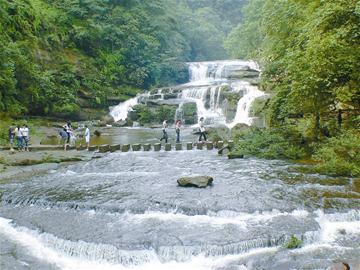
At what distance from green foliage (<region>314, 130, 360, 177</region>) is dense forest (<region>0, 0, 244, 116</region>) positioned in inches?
712

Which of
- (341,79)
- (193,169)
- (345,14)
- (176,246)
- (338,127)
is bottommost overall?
(176,246)

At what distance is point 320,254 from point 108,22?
3691cm

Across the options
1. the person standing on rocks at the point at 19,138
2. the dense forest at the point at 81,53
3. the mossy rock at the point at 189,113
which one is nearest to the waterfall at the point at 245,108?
the mossy rock at the point at 189,113

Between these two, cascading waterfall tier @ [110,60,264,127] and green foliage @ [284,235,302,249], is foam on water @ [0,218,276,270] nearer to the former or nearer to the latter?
green foliage @ [284,235,302,249]

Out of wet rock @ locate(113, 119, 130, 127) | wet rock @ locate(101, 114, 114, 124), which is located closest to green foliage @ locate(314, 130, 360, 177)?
wet rock @ locate(113, 119, 130, 127)

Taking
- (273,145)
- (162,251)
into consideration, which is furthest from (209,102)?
(162,251)

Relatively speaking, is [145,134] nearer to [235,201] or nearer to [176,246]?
[235,201]

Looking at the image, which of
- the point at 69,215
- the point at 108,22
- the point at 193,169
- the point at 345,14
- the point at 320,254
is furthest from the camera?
the point at 108,22

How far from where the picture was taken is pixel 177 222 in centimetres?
1077

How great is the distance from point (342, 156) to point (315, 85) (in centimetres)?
278

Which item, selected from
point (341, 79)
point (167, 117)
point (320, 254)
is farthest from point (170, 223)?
point (167, 117)

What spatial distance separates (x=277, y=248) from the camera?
9398mm

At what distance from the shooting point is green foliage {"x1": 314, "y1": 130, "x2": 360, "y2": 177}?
14281mm

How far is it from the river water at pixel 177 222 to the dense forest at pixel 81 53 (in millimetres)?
14069
